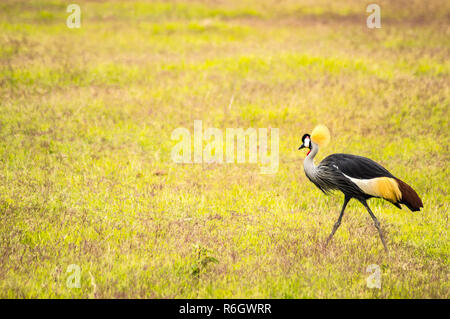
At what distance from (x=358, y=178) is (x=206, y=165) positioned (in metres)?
4.19

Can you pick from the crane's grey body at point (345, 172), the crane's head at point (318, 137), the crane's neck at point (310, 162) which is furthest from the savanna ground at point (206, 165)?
the crane's head at point (318, 137)

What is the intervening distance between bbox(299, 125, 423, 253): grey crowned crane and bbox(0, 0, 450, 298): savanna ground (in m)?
0.83

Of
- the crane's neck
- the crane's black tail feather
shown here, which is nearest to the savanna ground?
the crane's black tail feather

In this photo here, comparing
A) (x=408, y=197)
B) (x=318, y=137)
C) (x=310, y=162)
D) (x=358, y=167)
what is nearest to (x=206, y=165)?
(x=310, y=162)

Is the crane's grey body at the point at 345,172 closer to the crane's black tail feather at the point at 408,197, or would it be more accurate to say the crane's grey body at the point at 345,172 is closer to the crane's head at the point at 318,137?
the crane's head at the point at 318,137

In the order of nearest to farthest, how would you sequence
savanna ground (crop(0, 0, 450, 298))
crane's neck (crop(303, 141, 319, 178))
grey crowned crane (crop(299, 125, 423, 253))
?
savanna ground (crop(0, 0, 450, 298)) → grey crowned crane (crop(299, 125, 423, 253)) → crane's neck (crop(303, 141, 319, 178))

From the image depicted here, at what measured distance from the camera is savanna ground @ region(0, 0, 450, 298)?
566 cm

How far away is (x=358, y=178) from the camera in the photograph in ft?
20.1

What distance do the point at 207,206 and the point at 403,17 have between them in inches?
800

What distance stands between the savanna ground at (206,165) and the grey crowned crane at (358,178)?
83 centimetres

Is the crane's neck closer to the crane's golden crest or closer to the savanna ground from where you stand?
the crane's golden crest

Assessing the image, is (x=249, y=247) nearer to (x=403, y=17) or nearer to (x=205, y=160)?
(x=205, y=160)

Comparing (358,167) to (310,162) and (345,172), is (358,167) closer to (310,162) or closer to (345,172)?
(345,172)

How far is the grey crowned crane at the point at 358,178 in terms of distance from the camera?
20.0 feet
